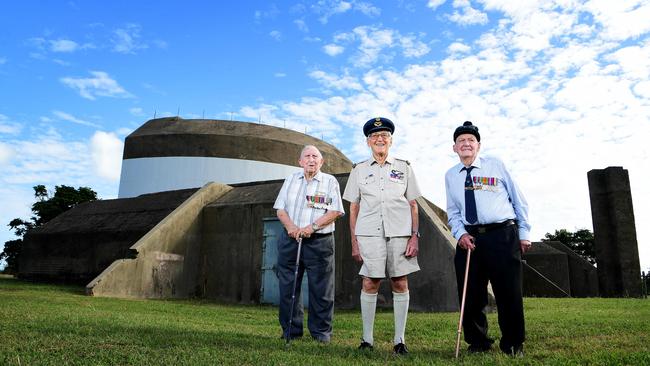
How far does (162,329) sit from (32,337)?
3.82 feet

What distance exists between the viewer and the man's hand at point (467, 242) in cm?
392

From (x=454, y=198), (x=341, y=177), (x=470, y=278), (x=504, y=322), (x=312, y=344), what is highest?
(x=341, y=177)

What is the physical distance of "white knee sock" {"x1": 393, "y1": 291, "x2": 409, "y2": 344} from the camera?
13.0ft

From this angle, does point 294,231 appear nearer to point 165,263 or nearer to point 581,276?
point 165,263

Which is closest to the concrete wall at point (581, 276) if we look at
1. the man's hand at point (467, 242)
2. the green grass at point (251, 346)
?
the green grass at point (251, 346)

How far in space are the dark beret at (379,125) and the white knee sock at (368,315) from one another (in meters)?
1.46

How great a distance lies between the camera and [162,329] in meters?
4.75

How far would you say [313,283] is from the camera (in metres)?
4.86

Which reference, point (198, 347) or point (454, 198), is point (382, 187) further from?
point (198, 347)

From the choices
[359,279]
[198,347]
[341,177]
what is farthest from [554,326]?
[341,177]

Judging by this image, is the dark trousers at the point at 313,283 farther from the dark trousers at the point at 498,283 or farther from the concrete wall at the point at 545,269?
the concrete wall at the point at 545,269

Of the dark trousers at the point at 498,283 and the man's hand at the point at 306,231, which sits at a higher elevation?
the man's hand at the point at 306,231

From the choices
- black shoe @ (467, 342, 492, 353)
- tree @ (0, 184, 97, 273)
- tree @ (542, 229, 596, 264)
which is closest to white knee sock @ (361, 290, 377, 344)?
black shoe @ (467, 342, 492, 353)

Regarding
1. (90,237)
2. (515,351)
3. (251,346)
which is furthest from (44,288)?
(515,351)
